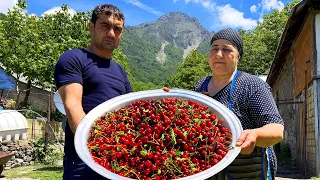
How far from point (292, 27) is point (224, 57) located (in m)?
9.67

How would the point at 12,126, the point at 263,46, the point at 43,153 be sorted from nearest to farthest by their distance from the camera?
the point at 12,126, the point at 43,153, the point at 263,46

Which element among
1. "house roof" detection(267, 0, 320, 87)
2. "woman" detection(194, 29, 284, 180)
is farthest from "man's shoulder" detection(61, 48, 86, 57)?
"house roof" detection(267, 0, 320, 87)

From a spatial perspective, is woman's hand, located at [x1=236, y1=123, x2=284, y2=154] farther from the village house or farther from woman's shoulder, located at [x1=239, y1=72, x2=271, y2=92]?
the village house

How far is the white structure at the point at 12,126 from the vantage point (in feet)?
38.1

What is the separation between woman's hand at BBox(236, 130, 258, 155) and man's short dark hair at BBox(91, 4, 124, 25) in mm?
1132

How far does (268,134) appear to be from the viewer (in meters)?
1.90

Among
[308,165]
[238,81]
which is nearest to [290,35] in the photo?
[308,165]

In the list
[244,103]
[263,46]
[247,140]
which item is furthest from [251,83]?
[263,46]

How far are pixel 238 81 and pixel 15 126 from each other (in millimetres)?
11572

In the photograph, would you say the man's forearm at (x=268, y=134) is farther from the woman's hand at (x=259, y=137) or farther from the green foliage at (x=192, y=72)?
the green foliage at (x=192, y=72)

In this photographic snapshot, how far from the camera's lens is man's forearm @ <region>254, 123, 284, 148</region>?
6.13 feet

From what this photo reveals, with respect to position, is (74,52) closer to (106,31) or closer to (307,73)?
(106,31)

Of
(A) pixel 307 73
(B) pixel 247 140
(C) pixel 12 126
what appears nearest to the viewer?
(B) pixel 247 140

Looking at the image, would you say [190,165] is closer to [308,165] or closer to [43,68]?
[308,165]
